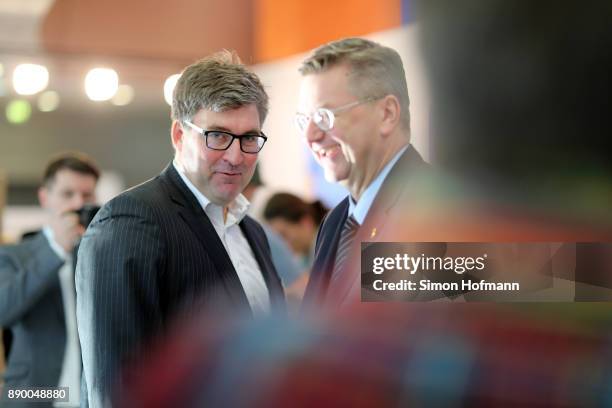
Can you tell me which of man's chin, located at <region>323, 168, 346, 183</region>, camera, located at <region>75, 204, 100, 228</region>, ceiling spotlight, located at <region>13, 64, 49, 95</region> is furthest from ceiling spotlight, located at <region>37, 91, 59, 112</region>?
man's chin, located at <region>323, 168, 346, 183</region>

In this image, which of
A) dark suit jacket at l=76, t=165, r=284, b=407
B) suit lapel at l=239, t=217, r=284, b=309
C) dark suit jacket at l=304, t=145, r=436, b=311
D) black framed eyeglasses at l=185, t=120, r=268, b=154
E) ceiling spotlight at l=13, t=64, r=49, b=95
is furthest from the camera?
ceiling spotlight at l=13, t=64, r=49, b=95

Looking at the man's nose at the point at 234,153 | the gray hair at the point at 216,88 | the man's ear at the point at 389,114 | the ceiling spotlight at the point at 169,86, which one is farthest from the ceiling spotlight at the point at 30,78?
the man's ear at the point at 389,114

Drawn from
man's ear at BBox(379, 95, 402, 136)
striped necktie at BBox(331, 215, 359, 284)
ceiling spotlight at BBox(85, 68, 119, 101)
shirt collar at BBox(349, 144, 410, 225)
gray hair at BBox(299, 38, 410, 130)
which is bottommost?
striped necktie at BBox(331, 215, 359, 284)

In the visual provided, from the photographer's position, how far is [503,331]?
193 centimetres

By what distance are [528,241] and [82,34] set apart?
1.27 m

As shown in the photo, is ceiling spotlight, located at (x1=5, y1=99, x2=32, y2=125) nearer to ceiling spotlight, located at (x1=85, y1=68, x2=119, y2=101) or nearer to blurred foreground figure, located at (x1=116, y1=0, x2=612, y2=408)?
ceiling spotlight, located at (x1=85, y1=68, x2=119, y2=101)

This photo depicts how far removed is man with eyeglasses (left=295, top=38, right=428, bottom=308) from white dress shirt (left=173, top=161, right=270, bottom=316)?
176mm

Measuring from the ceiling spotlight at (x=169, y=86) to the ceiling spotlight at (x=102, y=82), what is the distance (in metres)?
0.23

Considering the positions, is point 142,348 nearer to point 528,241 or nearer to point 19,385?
point 19,385

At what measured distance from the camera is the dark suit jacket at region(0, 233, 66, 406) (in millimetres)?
1884

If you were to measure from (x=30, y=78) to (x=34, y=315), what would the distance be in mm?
609

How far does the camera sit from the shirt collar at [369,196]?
185 centimetres

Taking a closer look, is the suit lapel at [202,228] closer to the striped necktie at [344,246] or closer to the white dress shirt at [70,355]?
the striped necktie at [344,246]

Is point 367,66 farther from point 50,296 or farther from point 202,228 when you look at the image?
point 50,296
